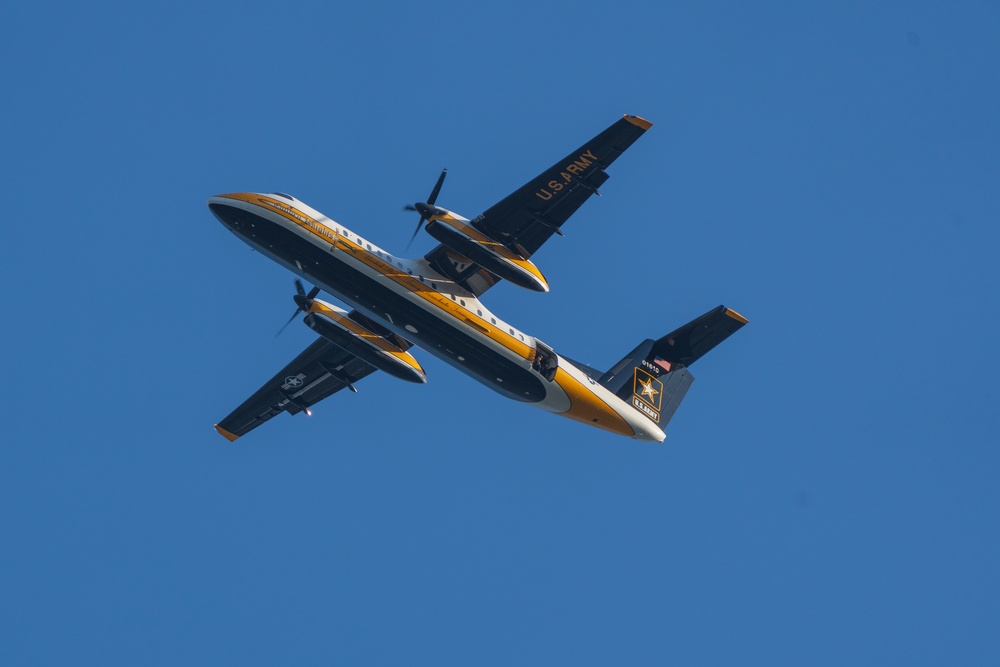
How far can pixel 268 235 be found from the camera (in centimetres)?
3098

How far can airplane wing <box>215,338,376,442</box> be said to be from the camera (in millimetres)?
37438

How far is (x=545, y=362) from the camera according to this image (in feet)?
105

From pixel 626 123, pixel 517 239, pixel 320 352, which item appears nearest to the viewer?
pixel 626 123

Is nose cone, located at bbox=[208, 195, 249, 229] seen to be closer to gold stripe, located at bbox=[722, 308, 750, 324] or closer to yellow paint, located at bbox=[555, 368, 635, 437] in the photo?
yellow paint, located at bbox=[555, 368, 635, 437]

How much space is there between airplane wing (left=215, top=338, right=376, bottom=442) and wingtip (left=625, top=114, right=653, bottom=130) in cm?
1291

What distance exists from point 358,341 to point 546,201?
753 cm

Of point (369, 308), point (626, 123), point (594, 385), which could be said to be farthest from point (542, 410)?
point (626, 123)

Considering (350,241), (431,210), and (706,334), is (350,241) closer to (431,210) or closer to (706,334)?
(431,210)

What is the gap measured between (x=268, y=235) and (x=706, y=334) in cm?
1390

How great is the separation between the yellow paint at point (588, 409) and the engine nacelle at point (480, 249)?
3.05m

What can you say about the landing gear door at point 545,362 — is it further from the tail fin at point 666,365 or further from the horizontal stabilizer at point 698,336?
the horizontal stabilizer at point 698,336

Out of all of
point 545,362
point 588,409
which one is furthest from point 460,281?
point 588,409

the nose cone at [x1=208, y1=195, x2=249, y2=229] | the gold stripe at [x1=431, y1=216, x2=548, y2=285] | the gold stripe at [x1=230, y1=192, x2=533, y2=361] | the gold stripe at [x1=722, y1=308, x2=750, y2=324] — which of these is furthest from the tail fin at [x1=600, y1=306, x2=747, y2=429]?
the nose cone at [x1=208, y1=195, x2=249, y2=229]

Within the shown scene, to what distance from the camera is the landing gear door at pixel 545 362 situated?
105 feet
